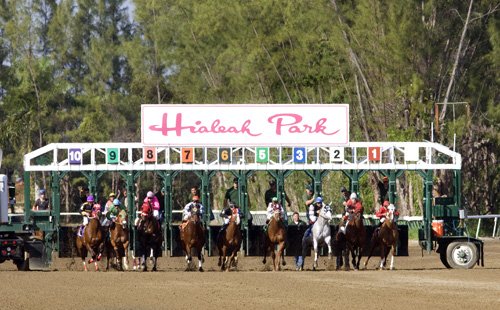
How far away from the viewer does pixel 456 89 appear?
5747cm

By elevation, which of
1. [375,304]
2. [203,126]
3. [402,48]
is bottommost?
[375,304]

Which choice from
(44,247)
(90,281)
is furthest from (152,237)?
(90,281)

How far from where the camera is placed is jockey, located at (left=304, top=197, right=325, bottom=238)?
35500mm

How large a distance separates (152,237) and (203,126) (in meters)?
3.55

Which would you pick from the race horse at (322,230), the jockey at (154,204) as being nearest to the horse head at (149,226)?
the jockey at (154,204)

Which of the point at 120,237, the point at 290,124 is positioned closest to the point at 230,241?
the point at 120,237

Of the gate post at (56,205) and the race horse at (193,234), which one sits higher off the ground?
the gate post at (56,205)

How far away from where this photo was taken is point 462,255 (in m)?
35.8

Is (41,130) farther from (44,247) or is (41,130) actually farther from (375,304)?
(375,304)

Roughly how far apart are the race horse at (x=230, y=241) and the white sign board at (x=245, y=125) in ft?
9.73

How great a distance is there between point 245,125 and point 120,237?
434 centimetres

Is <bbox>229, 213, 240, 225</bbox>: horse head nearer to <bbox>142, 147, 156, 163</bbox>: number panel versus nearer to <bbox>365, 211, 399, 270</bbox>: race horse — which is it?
<bbox>365, 211, 399, 270</bbox>: race horse

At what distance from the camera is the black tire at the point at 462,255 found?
117 feet

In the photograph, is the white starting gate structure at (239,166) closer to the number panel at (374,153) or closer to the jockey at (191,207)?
the number panel at (374,153)
